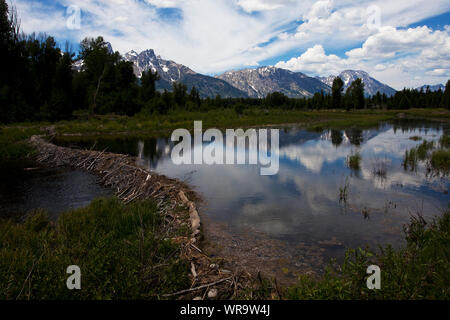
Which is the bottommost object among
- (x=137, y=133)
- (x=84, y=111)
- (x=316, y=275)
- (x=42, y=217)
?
(x=316, y=275)

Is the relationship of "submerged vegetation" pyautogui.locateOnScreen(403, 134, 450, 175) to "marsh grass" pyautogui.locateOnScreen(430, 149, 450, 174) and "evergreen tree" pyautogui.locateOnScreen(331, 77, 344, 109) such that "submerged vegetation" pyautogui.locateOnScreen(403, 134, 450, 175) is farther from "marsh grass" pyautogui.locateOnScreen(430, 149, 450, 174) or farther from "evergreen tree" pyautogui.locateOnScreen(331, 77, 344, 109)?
"evergreen tree" pyautogui.locateOnScreen(331, 77, 344, 109)

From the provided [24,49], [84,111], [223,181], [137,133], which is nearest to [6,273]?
[223,181]

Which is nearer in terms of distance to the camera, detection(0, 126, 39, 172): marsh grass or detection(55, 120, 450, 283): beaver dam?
detection(55, 120, 450, 283): beaver dam

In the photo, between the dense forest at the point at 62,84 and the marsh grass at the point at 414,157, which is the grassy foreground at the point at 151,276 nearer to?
the marsh grass at the point at 414,157

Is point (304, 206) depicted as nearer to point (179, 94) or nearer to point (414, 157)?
point (414, 157)

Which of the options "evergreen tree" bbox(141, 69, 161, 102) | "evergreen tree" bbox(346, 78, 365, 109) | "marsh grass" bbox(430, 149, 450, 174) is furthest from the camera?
"evergreen tree" bbox(346, 78, 365, 109)

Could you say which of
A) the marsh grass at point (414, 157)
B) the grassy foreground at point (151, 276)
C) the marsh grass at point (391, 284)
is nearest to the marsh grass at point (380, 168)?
the marsh grass at point (414, 157)

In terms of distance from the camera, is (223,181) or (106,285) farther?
(223,181)

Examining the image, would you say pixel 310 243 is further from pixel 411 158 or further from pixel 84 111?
pixel 84 111

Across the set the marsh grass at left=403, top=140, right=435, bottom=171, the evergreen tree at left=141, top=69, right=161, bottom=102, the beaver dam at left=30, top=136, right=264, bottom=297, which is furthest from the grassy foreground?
the evergreen tree at left=141, top=69, right=161, bottom=102

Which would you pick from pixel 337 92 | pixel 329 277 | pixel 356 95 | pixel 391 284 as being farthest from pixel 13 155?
pixel 337 92

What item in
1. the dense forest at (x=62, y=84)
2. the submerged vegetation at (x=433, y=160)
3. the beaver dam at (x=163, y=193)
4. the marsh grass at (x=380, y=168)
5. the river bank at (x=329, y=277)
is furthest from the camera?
the dense forest at (x=62, y=84)

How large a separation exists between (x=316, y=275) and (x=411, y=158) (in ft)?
62.5
